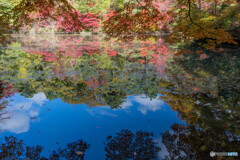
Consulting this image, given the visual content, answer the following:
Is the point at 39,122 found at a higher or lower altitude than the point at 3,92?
lower

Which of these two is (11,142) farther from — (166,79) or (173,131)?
(166,79)

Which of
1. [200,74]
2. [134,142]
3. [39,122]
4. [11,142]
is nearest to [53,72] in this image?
[39,122]

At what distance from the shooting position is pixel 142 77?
848cm

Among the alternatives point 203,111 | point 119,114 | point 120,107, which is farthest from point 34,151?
point 203,111

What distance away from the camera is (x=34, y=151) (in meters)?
3.72

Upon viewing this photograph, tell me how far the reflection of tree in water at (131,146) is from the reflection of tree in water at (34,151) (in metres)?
0.63

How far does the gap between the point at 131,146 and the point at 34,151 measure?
2315 mm

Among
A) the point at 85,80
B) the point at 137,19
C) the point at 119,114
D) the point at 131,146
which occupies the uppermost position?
the point at 137,19

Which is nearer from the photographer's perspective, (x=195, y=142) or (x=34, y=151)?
(x=34, y=151)

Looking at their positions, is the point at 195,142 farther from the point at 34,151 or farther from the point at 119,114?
the point at 34,151

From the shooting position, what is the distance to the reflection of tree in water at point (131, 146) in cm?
357

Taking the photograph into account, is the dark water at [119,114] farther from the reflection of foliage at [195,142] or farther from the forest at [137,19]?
the forest at [137,19]

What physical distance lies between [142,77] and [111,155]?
17.8 ft

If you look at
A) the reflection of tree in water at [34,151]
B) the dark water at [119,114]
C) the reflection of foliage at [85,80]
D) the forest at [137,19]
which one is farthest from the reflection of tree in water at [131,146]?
the forest at [137,19]
